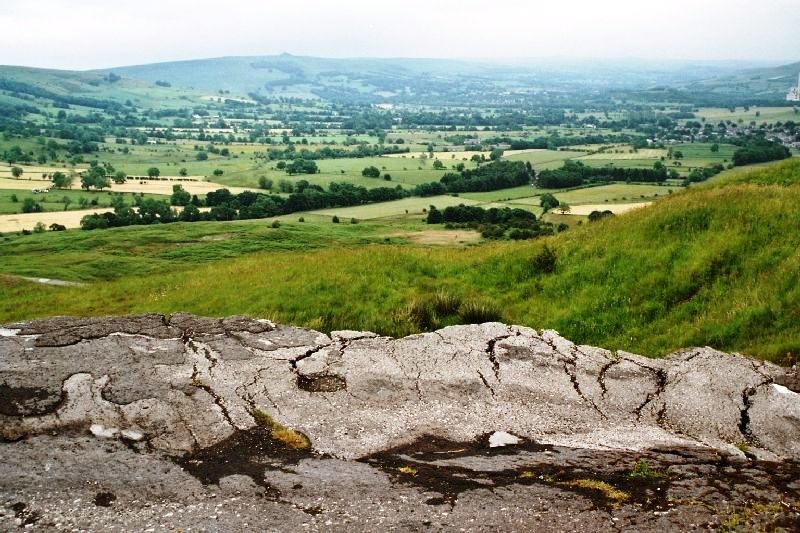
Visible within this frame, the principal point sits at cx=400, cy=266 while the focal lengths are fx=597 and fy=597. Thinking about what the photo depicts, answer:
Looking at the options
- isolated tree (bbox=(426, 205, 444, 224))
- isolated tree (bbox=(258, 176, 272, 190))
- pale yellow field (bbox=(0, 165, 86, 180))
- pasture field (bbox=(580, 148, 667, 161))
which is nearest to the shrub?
isolated tree (bbox=(426, 205, 444, 224))

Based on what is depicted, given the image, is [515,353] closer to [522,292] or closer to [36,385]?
[522,292]

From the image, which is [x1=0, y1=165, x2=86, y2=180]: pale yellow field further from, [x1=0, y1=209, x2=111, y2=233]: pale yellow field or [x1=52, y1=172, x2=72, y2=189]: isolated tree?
[x1=0, y1=209, x2=111, y2=233]: pale yellow field

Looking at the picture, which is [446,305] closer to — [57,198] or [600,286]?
[600,286]

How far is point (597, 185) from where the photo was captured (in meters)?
121

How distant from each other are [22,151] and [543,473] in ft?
717

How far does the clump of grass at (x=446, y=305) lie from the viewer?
58.3 feet

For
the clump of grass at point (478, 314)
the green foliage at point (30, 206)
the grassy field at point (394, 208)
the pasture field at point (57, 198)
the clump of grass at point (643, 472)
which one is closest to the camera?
the clump of grass at point (643, 472)

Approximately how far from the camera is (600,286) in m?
18.4

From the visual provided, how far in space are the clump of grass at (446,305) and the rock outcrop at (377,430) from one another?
2.17 metres

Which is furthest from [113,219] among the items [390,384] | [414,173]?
[390,384]

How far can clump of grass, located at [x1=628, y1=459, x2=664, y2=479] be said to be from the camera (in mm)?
9156

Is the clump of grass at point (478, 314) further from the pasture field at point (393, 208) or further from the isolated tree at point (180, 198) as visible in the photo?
the isolated tree at point (180, 198)

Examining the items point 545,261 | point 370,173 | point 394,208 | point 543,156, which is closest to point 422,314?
point 545,261

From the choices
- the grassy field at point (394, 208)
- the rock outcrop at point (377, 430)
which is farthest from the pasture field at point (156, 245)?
the rock outcrop at point (377, 430)
